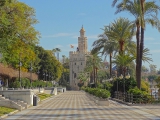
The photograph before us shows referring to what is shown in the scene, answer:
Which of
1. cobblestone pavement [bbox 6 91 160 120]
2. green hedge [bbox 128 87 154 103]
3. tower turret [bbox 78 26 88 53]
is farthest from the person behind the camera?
tower turret [bbox 78 26 88 53]

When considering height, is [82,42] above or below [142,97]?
above

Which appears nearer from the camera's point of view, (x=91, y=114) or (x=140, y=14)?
(x=91, y=114)

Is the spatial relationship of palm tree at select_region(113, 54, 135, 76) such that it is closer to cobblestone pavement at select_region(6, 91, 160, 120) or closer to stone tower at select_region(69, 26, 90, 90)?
cobblestone pavement at select_region(6, 91, 160, 120)

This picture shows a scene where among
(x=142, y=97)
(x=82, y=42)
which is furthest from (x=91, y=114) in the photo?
(x=82, y=42)

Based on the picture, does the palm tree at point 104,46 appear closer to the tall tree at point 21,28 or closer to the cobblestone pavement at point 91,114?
the tall tree at point 21,28

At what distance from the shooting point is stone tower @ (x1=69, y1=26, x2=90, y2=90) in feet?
546

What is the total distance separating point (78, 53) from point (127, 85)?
12107cm

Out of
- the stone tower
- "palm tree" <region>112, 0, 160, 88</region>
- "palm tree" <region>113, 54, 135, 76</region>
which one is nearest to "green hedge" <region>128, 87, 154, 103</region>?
"palm tree" <region>112, 0, 160, 88</region>

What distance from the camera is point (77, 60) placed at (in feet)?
548

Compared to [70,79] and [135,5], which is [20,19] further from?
[70,79]

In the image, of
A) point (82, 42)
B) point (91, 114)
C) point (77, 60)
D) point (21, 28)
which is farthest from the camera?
point (82, 42)

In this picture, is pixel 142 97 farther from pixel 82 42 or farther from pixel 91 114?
pixel 82 42

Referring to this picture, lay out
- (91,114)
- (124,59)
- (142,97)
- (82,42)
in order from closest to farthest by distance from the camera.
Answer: (91,114) < (142,97) < (124,59) < (82,42)

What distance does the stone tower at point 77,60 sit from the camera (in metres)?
166
